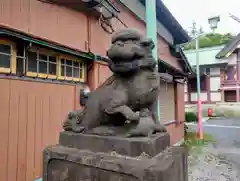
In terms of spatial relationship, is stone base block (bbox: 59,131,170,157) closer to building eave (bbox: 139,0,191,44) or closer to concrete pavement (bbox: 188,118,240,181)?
concrete pavement (bbox: 188,118,240,181)

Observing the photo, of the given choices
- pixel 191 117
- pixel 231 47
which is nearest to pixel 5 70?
pixel 191 117

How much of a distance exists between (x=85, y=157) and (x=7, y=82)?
5.37 ft

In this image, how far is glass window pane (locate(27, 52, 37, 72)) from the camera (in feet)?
10.3

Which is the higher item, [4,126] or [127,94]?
[127,94]

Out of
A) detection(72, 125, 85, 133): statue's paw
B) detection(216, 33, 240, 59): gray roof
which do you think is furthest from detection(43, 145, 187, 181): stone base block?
detection(216, 33, 240, 59): gray roof

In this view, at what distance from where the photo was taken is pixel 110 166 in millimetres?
1607

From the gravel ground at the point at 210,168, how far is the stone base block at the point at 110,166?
3516mm

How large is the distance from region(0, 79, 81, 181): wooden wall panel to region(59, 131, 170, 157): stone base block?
1.14 metres

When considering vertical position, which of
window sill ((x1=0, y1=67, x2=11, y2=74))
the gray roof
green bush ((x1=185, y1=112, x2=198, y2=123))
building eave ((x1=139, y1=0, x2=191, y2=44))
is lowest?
green bush ((x1=185, y1=112, x2=198, y2=123))

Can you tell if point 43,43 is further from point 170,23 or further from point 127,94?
point 170,23

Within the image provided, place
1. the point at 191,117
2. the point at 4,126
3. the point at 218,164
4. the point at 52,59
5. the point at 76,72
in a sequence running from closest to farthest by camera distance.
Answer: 1. the point at 4,126
2. the point at 52,59
3. the point at 76,72
4. the point at 218,164
5. the point at 191,117

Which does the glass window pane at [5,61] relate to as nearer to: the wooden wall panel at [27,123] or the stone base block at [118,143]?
the wooden wall panel at [27,123]

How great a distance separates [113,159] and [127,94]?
1.77 ft

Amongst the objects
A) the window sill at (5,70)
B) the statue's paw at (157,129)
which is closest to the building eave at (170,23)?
the window sill at (5,70)
